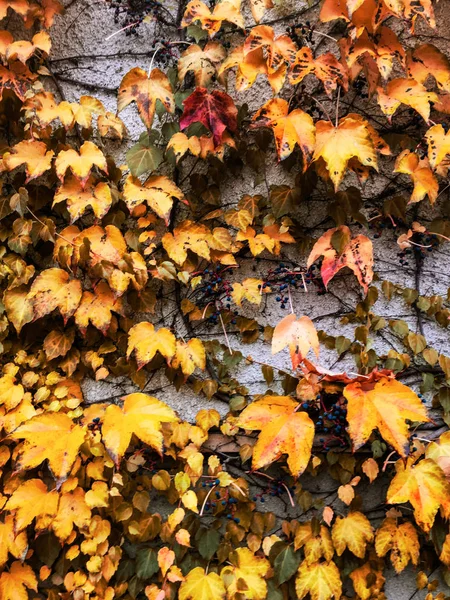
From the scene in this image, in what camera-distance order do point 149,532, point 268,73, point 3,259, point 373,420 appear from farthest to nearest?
1. point 3,259
2. point 149,532
3. point 268,73
4. point 373,420

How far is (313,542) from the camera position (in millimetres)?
2207

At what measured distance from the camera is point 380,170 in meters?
2.40

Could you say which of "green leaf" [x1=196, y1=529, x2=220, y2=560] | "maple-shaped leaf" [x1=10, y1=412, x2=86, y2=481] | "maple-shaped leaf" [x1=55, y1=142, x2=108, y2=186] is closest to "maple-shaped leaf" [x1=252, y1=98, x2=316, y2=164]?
"maple-shaped leaf" [x1=55, y1=142, x2=108, y2=186]

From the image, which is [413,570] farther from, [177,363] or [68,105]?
[68,105]

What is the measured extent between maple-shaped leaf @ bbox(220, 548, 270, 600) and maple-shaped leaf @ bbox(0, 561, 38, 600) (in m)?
0.87

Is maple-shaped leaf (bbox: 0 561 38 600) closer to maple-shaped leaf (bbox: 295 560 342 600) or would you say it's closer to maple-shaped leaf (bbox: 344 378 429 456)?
maple-shaped leaf (bbox: 295 560 342 600)

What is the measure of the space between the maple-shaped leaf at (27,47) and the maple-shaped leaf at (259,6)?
0.93 metres

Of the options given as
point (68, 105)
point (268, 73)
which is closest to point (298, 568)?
point (268, 73)

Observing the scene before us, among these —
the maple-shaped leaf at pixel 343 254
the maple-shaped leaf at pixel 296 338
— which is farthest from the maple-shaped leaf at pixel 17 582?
the maple-shaped leaf at pixel 343 254

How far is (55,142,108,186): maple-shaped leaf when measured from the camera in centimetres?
228

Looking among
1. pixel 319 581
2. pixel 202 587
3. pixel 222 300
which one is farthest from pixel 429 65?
pixel 202 587

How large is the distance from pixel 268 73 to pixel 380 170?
26.7 inches

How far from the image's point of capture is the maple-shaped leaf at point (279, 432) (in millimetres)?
1997

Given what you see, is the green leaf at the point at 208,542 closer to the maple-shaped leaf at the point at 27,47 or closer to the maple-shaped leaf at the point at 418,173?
the maple-shaped leaf at the point at 418,173
